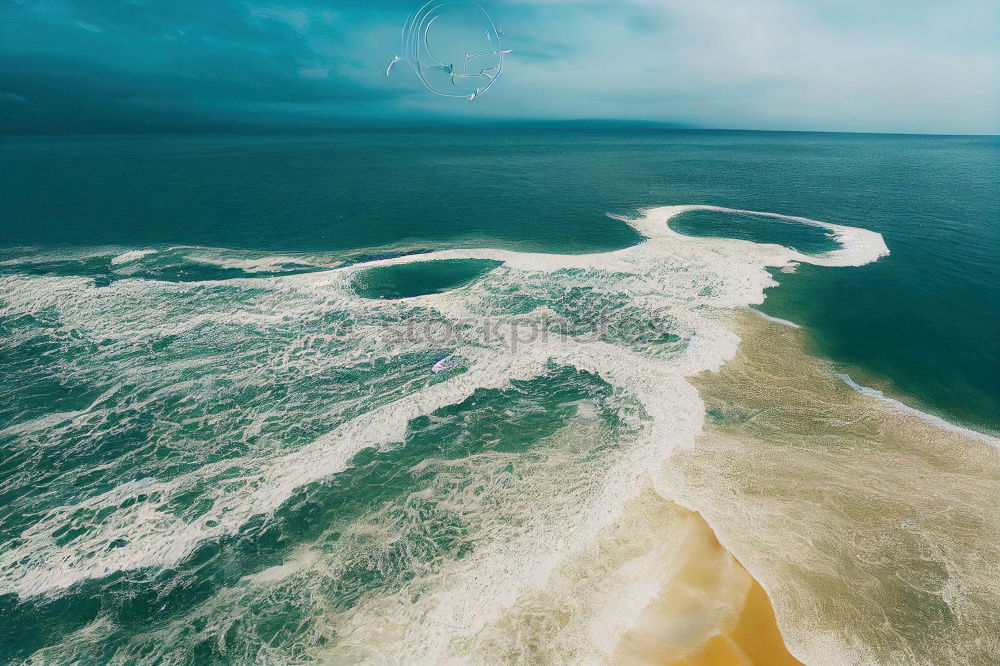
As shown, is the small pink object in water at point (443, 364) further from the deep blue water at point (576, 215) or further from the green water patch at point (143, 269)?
the deep blue water at point (576, 215)

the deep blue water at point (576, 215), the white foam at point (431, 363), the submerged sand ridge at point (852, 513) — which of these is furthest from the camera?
the deep blue water at point (576, 215)

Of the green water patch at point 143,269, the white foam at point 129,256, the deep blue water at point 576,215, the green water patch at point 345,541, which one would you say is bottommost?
the green water patch at point 345,541

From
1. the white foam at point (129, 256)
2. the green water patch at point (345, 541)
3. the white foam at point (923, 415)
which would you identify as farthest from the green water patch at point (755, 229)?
the white foam at point (129, 256)

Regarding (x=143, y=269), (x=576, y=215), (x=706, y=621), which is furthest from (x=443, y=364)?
(x=576, y=215)

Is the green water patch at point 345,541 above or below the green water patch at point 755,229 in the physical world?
below

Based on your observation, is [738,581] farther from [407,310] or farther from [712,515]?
[407,310]

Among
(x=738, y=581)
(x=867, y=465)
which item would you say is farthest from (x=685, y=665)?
(x=867, y=465)

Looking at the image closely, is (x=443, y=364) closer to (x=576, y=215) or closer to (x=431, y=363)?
(x=431, y=363)
